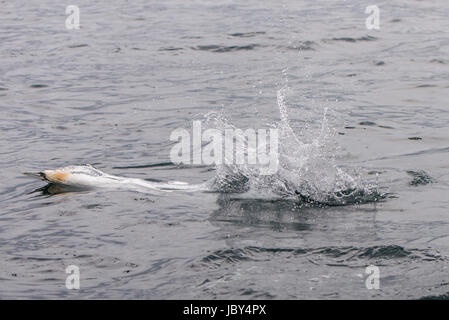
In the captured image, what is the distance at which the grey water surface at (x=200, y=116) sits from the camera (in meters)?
6.58

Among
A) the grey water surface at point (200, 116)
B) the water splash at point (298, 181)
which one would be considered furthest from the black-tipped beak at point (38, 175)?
the water splash at point (298, 181)

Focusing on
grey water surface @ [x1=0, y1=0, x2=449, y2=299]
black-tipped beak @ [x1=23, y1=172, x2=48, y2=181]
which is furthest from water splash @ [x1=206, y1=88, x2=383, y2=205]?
black-tipped beak @ [x1=23, y1=172, x2=48, y2=181]

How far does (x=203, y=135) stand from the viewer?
1142cm

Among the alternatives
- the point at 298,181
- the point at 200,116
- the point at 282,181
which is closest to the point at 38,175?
the point at 282,181

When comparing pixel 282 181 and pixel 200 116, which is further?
pixel 200 116

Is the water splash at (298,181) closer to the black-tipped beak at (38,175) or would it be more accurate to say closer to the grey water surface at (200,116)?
the grey water surface at (200,116)

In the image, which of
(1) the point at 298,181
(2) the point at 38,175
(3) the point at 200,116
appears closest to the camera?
(1) the point at 298,181

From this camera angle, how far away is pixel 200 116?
39.9ft

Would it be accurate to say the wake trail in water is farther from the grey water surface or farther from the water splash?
the grey water surface

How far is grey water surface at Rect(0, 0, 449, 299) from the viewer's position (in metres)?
6.58

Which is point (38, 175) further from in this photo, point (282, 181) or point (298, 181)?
point (298, 181)

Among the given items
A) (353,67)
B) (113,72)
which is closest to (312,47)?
(353,67)
